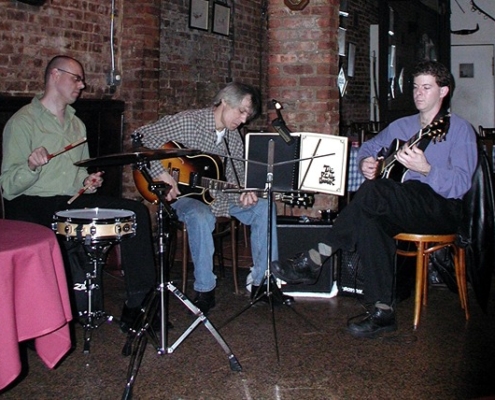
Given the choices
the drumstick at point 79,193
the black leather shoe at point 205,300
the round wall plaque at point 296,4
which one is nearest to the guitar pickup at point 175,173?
the drumstick at point 79,193

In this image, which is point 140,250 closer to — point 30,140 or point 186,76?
point 30,140

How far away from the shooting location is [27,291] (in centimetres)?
223

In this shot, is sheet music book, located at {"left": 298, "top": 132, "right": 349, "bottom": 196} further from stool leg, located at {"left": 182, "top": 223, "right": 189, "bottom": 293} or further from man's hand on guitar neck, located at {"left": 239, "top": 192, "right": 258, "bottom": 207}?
stool leg, located at {"left": 182, "top": 223, "right": 189, "bottom": 293}

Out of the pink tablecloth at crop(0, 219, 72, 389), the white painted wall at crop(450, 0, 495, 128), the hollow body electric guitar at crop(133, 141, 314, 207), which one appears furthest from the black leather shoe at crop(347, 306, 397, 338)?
the white painted wall at crop(450, 0, 495, 128)

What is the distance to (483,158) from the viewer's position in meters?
3.89

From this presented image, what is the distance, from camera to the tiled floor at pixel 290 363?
2867mm

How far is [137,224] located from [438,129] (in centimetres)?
157

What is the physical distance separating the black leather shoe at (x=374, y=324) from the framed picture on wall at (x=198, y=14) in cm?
401

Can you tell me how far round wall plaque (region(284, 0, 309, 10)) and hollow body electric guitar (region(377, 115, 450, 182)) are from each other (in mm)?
1256

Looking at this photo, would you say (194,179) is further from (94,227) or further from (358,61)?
(358,61)

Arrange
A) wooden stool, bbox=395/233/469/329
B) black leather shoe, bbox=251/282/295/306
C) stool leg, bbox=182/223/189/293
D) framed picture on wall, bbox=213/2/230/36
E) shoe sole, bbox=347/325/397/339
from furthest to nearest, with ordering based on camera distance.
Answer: framed picture on wall, bbox=213/2/230/36, stool leg, bbox=182/223/189/293, black leather shoe, bbox=251/282/295/306, wooden stool, bbox=395/233/469/329, shoe sole, bbox=347/325/397/339

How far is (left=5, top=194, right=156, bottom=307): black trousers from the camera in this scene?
361 cm

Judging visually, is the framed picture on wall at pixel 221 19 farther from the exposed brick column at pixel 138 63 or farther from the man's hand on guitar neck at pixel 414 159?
the man's hand on guitar neck at pixel 414 159

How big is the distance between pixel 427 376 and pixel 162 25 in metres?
4.35
